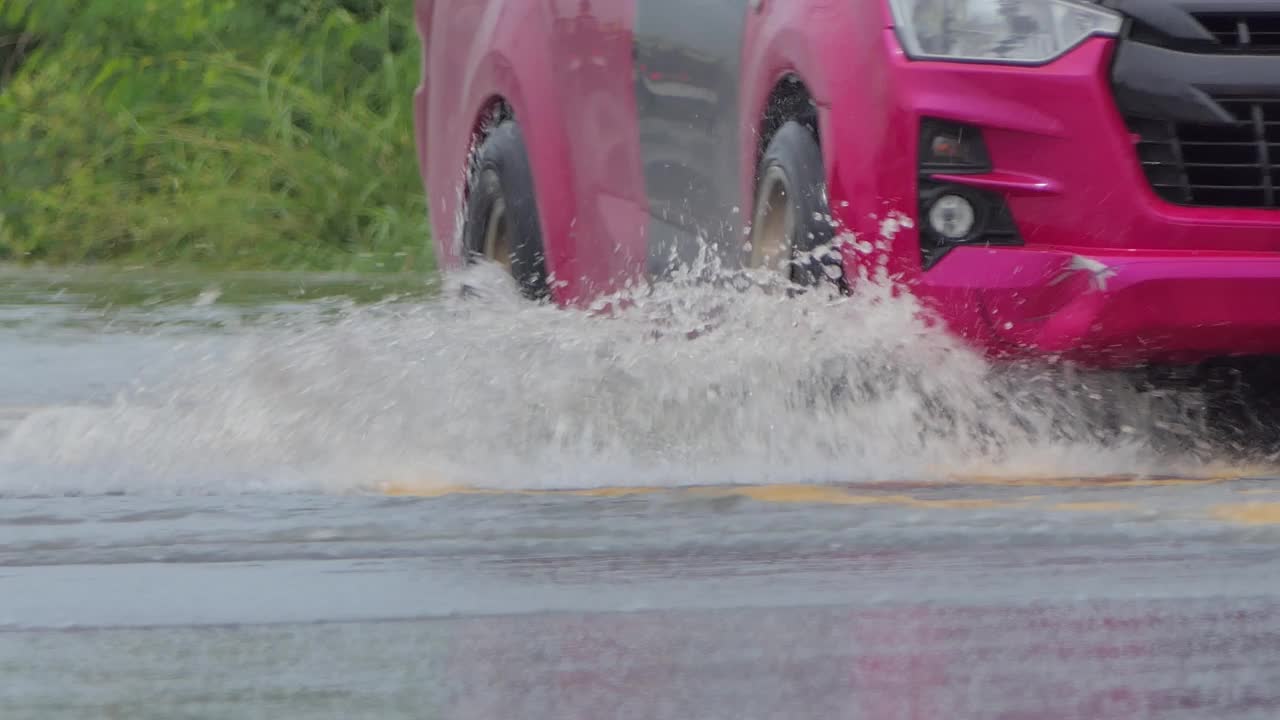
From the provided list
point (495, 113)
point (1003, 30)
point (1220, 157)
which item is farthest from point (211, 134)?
point (1220, 157)

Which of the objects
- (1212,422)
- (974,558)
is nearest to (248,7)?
(1212,422)

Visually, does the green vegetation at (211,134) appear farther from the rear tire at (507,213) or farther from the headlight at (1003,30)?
Answer: the headlight at (1003,30)

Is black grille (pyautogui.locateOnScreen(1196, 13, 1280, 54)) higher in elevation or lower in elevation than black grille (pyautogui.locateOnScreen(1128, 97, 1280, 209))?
higher

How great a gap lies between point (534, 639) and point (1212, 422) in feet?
9.12

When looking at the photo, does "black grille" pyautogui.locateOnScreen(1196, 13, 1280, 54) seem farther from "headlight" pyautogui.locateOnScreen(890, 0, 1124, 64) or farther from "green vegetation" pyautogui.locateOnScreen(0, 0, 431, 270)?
"green vegetation" pyautogui.locateOnScreen(0, 0, 431, 270)

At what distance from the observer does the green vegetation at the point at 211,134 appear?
15578mm

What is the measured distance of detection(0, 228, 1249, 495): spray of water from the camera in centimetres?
553

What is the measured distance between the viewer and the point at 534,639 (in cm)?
373

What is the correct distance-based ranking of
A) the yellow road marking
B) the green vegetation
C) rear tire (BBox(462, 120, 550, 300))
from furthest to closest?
the green vegetation, rear tire (BBox(462, 120, 550, 300)), the yellow road marking

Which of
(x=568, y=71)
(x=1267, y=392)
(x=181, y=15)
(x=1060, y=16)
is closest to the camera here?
(x=1060, y=16)

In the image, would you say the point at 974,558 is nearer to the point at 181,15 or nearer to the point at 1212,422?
the point at 1212,422

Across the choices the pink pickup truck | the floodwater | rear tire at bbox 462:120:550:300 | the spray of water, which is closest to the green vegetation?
rear tire at bbox 462:120:550:300

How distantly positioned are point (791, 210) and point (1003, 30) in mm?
568

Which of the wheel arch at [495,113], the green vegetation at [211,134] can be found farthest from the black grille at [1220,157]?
the green vegetation at [211,134]
